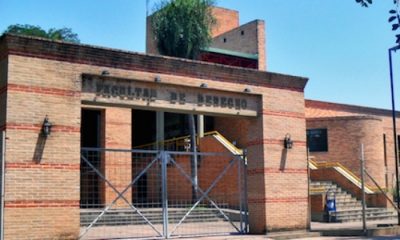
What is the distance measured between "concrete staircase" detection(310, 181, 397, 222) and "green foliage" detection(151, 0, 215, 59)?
9.03 meters

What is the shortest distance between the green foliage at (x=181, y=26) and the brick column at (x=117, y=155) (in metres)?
4.07

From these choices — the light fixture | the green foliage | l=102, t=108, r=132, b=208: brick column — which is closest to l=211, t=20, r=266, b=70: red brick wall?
the green foliage

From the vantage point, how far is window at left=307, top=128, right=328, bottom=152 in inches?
1347

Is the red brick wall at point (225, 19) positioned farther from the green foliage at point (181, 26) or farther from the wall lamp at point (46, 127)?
the wall lamp at point (46, 127)

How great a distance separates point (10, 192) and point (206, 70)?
6.37 m

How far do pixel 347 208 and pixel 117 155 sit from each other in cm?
1127

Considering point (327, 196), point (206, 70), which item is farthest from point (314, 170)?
point (206, 70)

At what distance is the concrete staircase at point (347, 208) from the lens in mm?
24359

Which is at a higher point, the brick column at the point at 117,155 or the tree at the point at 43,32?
the tree at the point at 43,32

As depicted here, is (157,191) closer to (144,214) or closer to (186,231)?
(144,214)

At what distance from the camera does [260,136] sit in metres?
17.3

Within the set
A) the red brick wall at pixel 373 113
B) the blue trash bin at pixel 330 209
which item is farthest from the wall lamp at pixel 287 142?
the red brick wall at pixel 373 113

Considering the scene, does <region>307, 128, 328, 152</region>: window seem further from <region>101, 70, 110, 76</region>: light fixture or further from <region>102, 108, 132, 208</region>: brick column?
<region>101, 70, 110, 76</region>: light fixture

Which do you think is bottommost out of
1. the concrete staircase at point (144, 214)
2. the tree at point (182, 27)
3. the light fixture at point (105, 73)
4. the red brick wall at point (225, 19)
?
the concrete staircase at point (144, 214)
